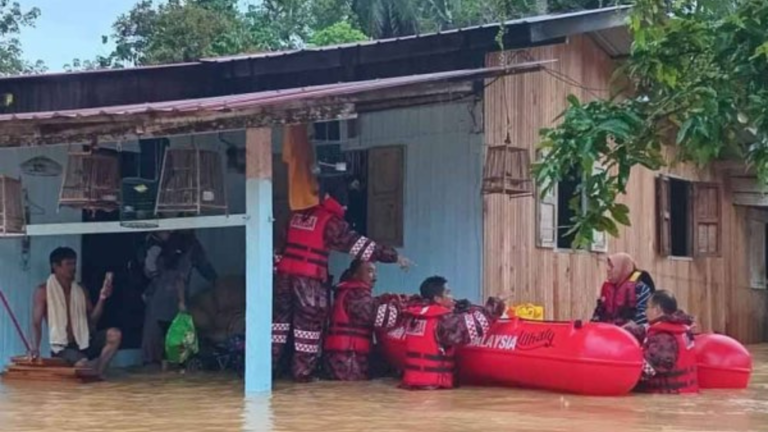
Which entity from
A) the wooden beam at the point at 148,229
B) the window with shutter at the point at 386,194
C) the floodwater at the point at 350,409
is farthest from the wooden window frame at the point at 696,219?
the wooden beam at the point at 148,229

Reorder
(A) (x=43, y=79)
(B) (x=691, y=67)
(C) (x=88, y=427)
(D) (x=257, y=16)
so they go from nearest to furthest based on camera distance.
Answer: (B) (x=691, y=67), (C) (x=88, y=427), (A) (x=43, y=79), (D) (x=257, y=16)

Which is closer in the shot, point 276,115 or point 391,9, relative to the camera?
point 276,115

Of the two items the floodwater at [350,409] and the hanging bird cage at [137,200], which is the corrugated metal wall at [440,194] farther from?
the hanging bird cage at [137,200]

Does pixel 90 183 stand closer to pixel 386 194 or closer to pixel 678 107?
pixel 386 194

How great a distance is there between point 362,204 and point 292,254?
2180mm

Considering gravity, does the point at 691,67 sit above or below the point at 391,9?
below

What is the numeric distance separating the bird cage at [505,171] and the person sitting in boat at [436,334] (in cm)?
132

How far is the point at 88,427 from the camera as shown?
769 cm

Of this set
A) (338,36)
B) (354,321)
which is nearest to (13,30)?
(338,36)

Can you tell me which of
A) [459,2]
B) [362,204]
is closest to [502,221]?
[362,204]

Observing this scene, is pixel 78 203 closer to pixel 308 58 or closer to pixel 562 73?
pixel 308 58

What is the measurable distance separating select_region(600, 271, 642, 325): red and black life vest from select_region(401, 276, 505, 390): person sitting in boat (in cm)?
126

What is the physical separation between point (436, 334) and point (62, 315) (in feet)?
12.3

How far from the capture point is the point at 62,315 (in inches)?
447
